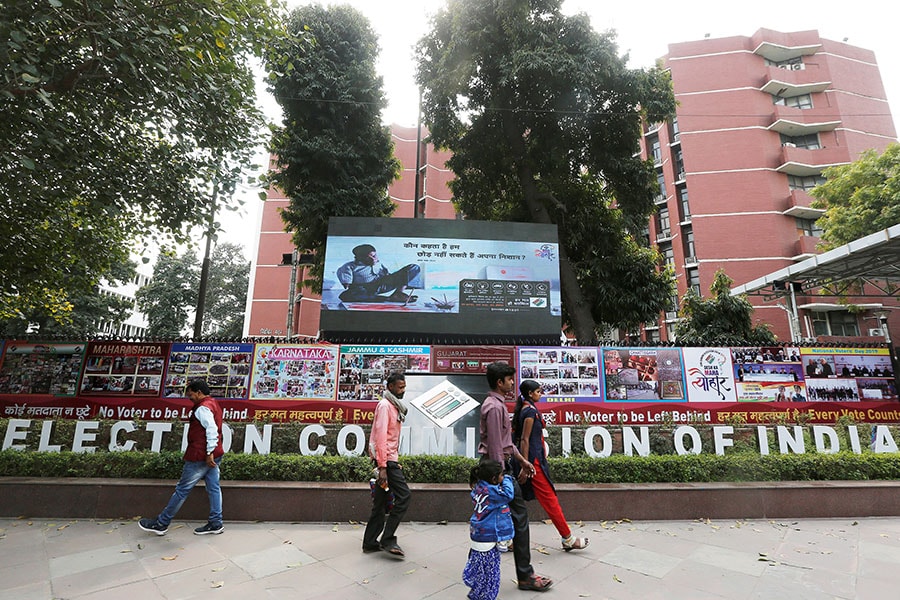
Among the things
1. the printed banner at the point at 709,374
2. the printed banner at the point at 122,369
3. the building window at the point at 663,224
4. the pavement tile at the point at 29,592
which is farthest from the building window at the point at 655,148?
the pavement tile at the point at 29,592

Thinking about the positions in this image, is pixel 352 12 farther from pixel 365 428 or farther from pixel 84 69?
pixel 365 428

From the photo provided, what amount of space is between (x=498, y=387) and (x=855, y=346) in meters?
7.75

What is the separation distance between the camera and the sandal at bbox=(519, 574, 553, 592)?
3.46 m

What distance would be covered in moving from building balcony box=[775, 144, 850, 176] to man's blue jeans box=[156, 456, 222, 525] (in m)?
34.8

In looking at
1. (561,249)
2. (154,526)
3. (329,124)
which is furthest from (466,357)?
(329,124)

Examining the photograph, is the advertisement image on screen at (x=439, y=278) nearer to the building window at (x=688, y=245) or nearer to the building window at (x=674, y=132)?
the building window at (x=688, y=245)

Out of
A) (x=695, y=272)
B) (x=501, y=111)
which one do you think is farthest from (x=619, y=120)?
(x=695, y=272)

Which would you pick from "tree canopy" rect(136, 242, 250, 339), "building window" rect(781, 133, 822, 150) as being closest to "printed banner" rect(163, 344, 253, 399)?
"tree canopy" rect(136, 242, 250, 339)

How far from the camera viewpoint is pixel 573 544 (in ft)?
14.2

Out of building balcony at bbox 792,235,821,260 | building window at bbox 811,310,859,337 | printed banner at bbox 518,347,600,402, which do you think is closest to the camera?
printed banner at bbox 518,347,600,402

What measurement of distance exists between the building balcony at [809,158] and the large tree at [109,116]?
32410 millimetres

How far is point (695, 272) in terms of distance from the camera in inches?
1178

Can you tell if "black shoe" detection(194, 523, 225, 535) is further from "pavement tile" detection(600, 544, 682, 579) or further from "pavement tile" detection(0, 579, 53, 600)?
"pavement tile" detection(600, 544, 682, 579)

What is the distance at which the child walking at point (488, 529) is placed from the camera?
3117 millimetres
